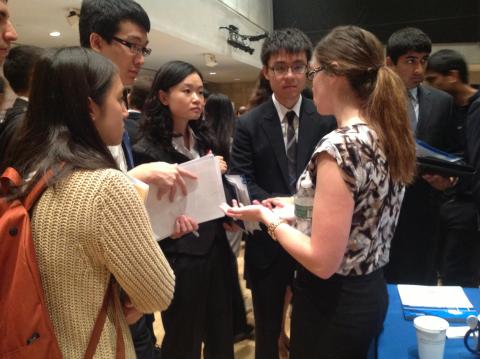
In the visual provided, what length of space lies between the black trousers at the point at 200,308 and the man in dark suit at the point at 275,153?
0.16m

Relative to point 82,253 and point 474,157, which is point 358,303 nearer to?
point 82,253

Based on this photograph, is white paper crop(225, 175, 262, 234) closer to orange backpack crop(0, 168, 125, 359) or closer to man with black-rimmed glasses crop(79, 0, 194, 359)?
man with black-rimmed glasses crop(79, 0, 194, 359)

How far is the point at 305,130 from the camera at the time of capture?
1941 millimetres

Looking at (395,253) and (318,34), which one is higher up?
(318,34)

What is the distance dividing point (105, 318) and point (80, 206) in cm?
31

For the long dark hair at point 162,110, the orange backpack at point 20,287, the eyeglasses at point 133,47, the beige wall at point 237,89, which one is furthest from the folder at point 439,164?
the beige wall at point 237,89

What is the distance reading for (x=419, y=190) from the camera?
6.90 ft

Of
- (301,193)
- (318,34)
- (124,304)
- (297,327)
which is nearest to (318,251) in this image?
(301,193)

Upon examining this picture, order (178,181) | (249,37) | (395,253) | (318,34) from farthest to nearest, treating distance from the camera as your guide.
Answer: (318,34) → (249,37) → (395,253) → (178,181)

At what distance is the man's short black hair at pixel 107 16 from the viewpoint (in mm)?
1487

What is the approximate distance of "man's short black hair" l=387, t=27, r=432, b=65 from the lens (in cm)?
218

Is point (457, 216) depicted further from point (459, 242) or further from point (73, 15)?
point (73, 15)

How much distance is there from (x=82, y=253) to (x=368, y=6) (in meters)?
10.8

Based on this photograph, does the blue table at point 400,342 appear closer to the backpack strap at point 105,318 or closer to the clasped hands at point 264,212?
the clasped hands at point 264,212
